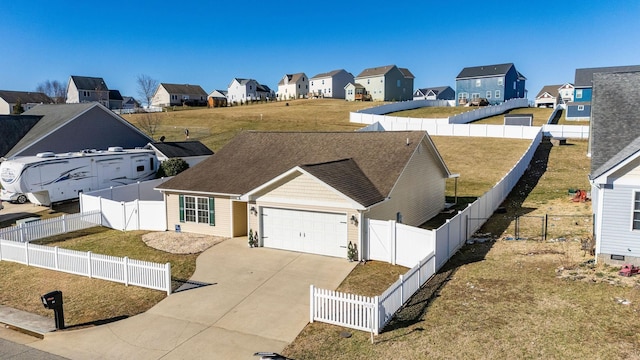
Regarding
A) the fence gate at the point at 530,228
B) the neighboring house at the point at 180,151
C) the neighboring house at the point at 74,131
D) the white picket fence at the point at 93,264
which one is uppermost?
the neighboring house at the point at 74,131

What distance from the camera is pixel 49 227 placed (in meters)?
23.8

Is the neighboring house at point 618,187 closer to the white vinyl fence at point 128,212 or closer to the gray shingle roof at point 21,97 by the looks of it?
the white vinyl fence at point 128,212

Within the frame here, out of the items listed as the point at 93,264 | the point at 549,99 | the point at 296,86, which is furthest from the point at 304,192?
the point at 296,86

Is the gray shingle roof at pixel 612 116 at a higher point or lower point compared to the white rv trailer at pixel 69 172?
higher

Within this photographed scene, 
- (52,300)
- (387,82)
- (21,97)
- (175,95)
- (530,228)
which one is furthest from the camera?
(175,95)

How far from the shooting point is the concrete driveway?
11.9 m

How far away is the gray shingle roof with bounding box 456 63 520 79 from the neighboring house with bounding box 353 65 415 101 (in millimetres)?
16853

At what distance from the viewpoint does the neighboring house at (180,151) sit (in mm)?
38031

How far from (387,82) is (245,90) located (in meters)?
43.9

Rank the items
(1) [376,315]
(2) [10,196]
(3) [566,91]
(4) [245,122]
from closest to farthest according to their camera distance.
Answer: (1) [376,315]
(2) [10,196]
(4) [245,122]
(3) [566,91]

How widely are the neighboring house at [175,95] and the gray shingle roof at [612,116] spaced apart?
96.6 m

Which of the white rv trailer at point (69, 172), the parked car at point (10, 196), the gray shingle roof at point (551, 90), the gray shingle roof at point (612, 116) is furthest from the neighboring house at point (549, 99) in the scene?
the parked car at point (10, 196)

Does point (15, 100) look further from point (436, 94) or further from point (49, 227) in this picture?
point (436, 94)

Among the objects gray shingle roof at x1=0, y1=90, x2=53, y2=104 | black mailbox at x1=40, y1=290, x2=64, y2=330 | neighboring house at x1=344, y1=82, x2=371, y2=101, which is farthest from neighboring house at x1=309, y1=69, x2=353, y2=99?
black mailbox at x1=40, y1=290, x2=64, y2=330
